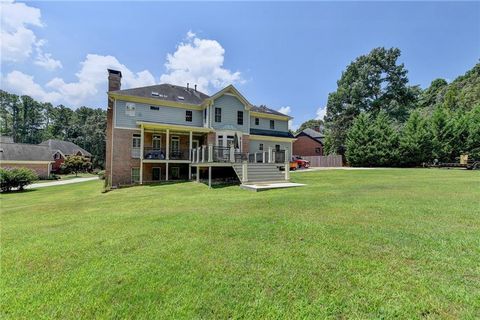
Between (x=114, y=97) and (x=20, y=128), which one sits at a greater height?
(x=20, y=128)

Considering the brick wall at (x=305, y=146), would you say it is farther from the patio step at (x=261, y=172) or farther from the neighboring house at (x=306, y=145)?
the patio step at (x=261, y=172)

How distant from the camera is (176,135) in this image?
20.4m

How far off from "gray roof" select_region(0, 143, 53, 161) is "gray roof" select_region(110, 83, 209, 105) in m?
27.9

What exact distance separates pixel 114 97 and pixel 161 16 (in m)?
8.49

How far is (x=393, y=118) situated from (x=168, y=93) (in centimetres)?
3561


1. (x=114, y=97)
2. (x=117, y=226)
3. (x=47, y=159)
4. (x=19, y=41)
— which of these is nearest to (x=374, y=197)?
(x=117, y=226)

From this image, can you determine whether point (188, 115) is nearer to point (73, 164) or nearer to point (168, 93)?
point (168, 93)

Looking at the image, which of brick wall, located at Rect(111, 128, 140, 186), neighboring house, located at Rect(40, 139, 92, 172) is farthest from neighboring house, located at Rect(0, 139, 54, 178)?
brick wall, located at Rect(111, 128, 140, 186)

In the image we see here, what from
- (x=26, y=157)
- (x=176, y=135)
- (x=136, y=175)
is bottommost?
(x=136, y=175)

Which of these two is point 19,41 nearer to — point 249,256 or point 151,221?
point 151,221

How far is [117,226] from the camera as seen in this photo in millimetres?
6051

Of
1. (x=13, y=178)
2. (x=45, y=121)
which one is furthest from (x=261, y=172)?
(x=45, y=121)

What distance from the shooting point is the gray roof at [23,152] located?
33.1 metres

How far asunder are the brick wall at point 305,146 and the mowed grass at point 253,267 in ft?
113
